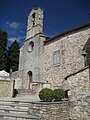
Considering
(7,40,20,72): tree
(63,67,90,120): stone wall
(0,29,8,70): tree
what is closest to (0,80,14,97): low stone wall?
(63,67,90,120): stone wall

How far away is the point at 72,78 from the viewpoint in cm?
835

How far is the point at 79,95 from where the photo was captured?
784 cm

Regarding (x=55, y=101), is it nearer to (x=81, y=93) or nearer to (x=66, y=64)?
(x=81, y=93)

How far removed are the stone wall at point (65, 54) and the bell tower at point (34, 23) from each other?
118 inches

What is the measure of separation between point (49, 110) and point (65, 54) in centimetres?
976

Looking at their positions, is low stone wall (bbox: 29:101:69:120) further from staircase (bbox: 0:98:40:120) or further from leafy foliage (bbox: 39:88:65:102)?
leafy foliage (bbox: 39:88:65:102)

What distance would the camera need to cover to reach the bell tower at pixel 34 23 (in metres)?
20.5

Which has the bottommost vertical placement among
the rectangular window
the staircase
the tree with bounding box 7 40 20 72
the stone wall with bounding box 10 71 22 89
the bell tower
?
the staircase

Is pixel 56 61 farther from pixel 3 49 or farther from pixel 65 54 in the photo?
pixel 3 49

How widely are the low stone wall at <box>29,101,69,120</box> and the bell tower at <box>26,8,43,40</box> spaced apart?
45.5ft

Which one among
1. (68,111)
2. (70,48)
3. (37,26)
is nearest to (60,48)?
(70,48)

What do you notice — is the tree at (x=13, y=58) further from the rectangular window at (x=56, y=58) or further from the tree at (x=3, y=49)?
the rectangular window at (x=56, y=58)

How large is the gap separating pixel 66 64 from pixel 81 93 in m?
8.32

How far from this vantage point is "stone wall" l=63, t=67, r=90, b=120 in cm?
749
